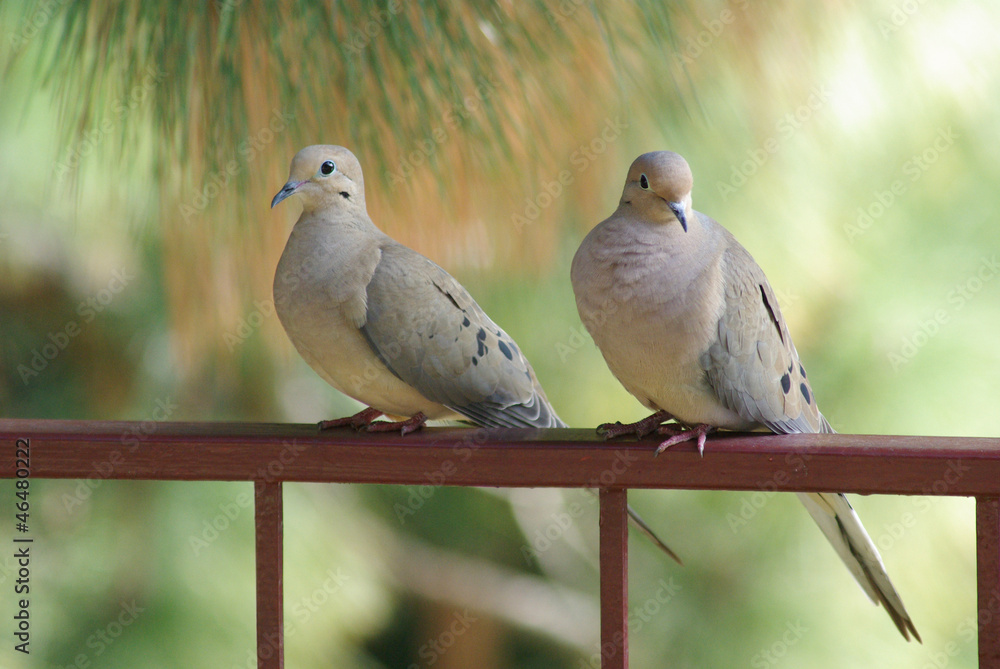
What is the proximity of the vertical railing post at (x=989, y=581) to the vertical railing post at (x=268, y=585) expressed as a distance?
756mm

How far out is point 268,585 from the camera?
1021mm

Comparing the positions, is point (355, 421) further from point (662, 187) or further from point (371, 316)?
point (662, 187)

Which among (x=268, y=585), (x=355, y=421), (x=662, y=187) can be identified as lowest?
(x=268, y=585)

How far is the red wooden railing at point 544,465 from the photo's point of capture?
926 mm

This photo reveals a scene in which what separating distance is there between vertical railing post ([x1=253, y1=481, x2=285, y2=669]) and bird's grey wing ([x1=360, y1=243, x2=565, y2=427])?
369mm

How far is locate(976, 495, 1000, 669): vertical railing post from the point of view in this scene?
2.97 ft

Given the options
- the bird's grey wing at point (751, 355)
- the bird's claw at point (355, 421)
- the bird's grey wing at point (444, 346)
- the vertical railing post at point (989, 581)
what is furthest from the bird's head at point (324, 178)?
the vertical railing post at point (989, 581)

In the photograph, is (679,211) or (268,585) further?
(679,211)

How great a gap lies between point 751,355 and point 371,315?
0.55m

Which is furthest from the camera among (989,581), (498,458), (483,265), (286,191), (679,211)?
(483,265)

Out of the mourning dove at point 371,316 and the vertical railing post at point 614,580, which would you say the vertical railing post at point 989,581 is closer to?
the vertical railing post at point 614,580

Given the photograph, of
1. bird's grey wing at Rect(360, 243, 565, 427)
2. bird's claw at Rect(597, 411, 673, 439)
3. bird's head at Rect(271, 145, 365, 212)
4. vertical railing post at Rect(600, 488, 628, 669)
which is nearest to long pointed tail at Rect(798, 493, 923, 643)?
bird's claw at Rect(597, 411, 673, 439)

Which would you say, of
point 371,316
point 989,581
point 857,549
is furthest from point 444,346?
point 989,581

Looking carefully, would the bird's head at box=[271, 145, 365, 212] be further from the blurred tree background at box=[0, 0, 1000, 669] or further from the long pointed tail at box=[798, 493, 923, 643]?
the long pointed tail at box=[798, 493, 923, 643]
